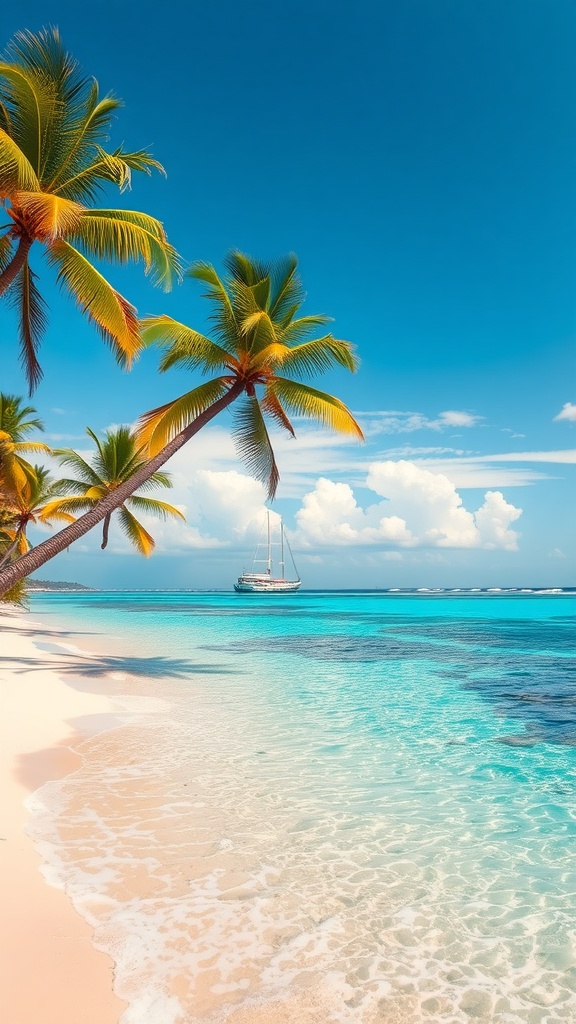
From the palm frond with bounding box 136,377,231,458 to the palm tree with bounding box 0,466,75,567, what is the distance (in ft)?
33.8

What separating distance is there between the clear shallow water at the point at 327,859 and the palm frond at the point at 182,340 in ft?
25.3

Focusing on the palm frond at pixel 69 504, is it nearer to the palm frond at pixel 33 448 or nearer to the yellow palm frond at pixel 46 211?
the palm frond at pixel 33 448

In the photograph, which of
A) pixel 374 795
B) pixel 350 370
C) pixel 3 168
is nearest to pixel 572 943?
pixel 374 795

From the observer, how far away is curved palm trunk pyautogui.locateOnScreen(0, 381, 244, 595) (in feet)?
25.8

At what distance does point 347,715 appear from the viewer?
455 inches

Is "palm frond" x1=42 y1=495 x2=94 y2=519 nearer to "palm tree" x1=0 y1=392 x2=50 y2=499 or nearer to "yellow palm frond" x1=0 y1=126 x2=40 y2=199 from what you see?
"palm tree" x1=0 y1=392 x2=50 y2=499

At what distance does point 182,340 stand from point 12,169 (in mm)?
6073

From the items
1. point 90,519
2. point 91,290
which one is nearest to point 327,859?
point 90,519

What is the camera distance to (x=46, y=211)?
309 inches

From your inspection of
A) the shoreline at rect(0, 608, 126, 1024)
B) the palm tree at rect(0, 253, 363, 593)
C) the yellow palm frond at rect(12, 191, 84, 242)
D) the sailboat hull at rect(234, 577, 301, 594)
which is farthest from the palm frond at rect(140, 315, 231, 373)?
the sailboat hull at rect(234, 577, 301, 594)

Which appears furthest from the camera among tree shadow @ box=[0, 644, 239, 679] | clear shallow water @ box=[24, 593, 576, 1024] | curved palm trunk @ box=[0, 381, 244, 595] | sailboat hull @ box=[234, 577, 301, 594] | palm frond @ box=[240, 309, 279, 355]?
sailboat hull @ box=[234, 577, 301, 594]

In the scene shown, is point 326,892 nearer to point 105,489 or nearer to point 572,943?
point 572,943

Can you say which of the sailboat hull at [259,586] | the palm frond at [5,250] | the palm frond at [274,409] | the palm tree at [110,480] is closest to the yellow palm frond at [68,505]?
the palm tree at [110,480]

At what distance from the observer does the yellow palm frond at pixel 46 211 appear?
7.59m
